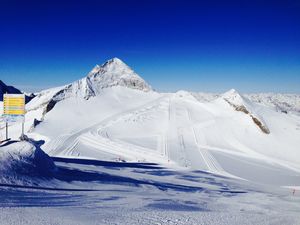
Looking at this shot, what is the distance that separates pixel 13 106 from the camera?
73.3ft

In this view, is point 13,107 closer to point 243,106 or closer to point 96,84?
point 243,106

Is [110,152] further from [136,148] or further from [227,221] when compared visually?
[227,221]

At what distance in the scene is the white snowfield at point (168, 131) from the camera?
118ft

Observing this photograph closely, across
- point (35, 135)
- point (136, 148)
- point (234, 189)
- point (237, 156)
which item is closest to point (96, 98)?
point (35, 135)

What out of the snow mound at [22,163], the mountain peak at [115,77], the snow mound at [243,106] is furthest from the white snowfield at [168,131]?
the snow mound at [22,163]

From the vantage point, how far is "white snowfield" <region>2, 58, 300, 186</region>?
36.0 metres

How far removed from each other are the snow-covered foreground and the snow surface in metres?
0.05

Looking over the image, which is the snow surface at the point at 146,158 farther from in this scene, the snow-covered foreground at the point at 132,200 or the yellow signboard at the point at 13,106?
the yellow signboard at the point at 13,106

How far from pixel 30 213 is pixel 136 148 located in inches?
1146

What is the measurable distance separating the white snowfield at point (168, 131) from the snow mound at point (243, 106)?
56mm

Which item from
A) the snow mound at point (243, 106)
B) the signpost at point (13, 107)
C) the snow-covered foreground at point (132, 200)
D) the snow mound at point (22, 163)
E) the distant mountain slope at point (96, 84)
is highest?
the distant mountain slope at point (96, 84)

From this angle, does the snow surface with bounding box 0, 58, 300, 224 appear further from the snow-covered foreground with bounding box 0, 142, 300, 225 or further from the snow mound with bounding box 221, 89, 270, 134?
the snow mound with bounding box 221, 89, 270, 134

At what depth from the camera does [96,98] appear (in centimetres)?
6506

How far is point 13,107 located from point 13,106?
67 mm
